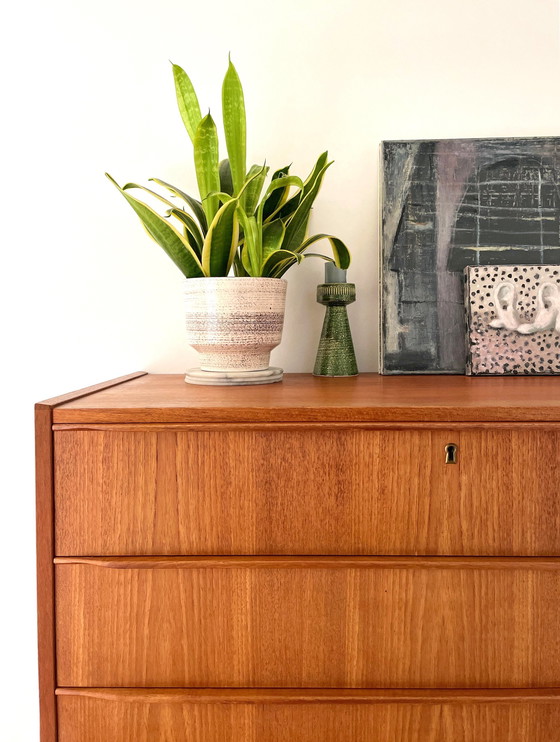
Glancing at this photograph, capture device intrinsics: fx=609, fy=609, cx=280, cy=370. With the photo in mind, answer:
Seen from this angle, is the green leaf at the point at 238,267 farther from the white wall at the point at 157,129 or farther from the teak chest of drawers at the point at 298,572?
the teak chest of drawers at the point at 298,572

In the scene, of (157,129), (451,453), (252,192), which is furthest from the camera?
(157,129)

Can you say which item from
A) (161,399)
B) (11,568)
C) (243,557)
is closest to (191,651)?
(243,557)

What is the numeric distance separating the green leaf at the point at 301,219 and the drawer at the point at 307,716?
65 cm

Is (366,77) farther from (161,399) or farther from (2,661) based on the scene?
(2,661)

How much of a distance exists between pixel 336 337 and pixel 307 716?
1.81 feet

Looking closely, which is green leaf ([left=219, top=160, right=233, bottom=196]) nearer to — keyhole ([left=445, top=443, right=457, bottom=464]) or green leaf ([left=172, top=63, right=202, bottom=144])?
green leaf ([left=172, top=63, right=202, bottom=144])

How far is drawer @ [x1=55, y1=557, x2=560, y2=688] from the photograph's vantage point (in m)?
0.71

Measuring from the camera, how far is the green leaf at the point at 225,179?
962 millimetres

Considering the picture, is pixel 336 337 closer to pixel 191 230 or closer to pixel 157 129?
pixel 191 230

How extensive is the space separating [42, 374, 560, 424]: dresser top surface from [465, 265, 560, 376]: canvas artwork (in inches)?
4.8

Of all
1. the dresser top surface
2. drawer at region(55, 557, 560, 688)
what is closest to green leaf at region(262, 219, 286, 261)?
the dresser top surface

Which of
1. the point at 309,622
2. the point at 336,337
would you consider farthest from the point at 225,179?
the point at 309,622

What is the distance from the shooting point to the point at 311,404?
0.72 meters

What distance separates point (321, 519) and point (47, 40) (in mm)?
971
